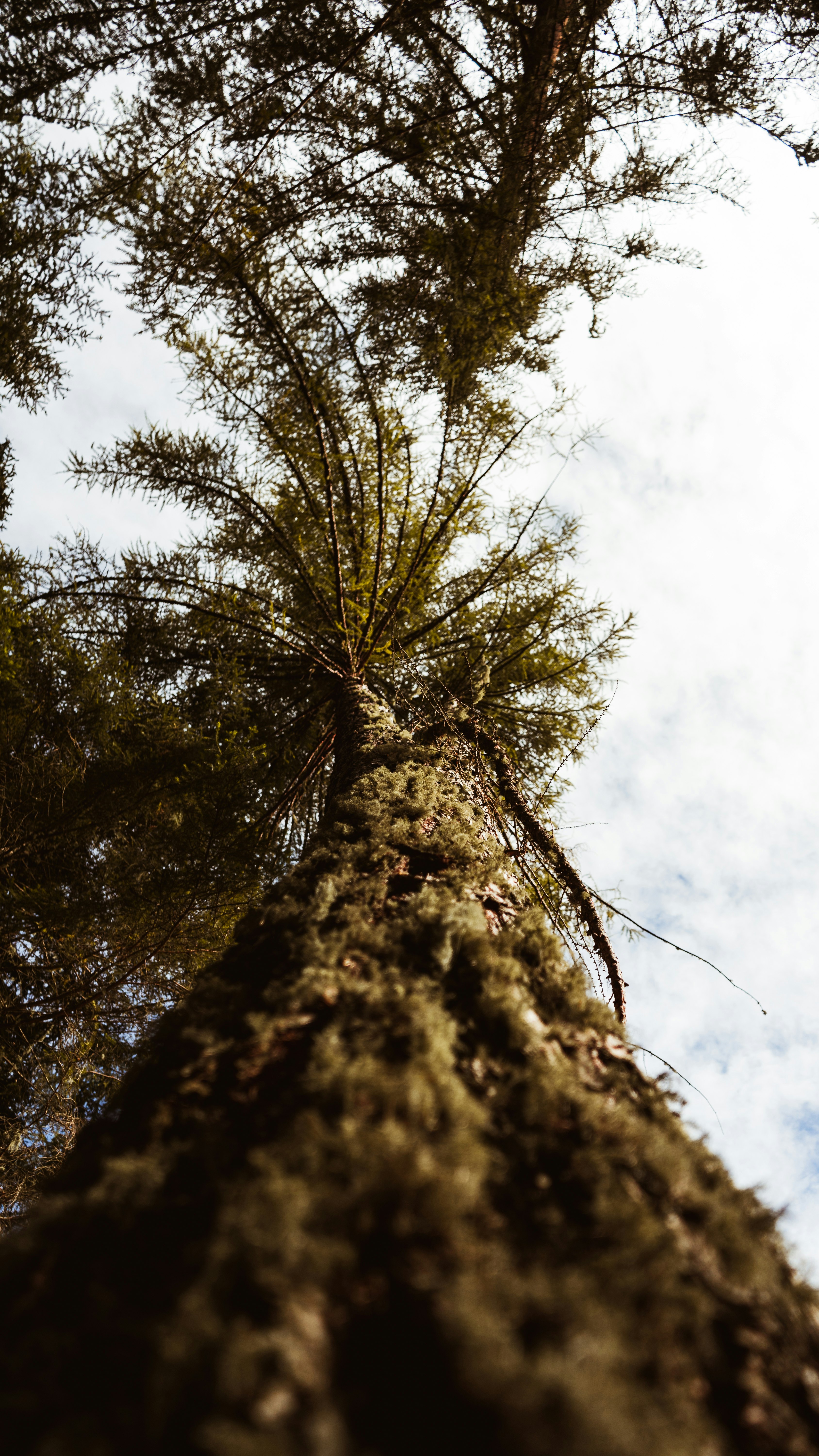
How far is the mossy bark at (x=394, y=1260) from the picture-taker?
500mm

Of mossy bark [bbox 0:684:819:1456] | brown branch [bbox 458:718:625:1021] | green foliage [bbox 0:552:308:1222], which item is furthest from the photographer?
green foliage [bbox 0:552:308:1222]

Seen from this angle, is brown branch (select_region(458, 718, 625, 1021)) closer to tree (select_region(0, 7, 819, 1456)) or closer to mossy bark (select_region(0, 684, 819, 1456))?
tree (select_region(0, 7, 819, 1456))

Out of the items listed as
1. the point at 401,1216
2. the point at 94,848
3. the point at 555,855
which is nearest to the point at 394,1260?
the point at 401,1216

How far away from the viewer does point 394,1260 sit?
61cm

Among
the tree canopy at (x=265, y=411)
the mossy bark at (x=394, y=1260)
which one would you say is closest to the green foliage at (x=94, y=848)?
the tree canopy at (x=265, y=411)

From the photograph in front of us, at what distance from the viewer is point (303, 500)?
4.18 metres

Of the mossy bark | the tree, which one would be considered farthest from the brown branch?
the mossy bark

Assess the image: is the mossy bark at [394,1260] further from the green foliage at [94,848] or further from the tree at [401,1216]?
the green foliage at [94,848]

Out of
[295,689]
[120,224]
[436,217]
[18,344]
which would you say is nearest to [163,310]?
[120,224]

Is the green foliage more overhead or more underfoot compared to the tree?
more overhead

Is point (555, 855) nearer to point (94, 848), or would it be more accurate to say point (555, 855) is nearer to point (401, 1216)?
point (401, 1216)

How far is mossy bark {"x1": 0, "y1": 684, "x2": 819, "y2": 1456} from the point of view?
500 millimetres

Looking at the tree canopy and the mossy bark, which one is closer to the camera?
the mossy bark

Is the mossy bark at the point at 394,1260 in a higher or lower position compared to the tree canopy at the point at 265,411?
lower
